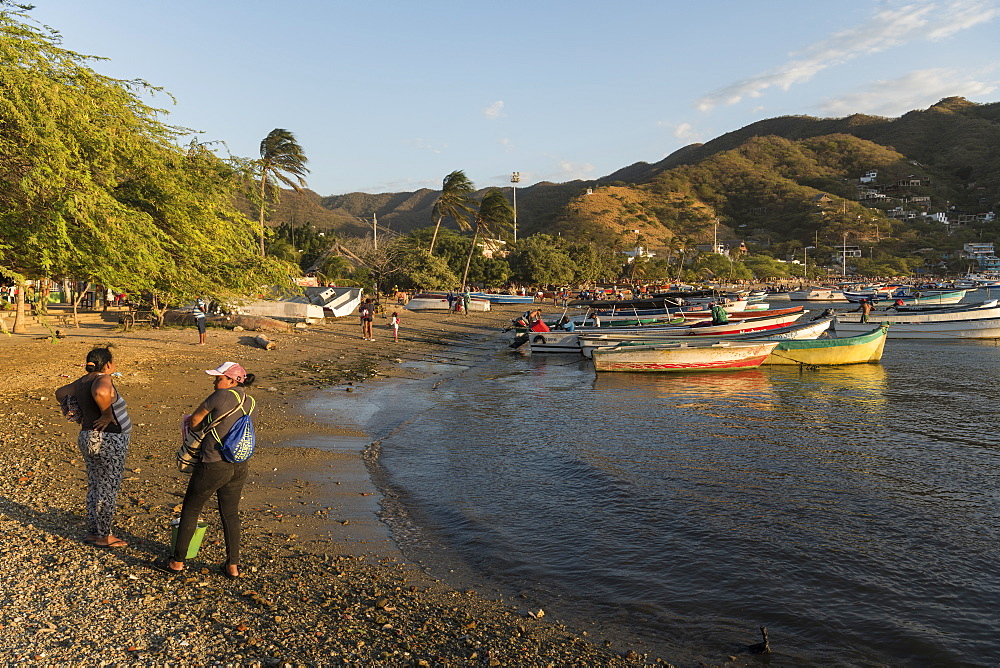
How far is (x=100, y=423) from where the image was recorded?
5.86 metres

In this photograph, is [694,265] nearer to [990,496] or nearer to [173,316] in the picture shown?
[173,316]

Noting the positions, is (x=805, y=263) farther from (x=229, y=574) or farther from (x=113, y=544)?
(x=113, y=544)

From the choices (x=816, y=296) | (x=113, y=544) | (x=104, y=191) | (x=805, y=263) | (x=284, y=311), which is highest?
(x=805, y=263)

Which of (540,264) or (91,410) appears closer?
(91,410)

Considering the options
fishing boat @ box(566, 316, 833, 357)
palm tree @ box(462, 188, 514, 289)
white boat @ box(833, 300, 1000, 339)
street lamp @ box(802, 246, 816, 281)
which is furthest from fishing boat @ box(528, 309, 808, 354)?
street lamp @ box(802, 246, 816, 281)

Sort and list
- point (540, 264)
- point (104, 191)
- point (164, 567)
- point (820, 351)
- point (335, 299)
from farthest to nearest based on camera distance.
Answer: point (540, 264)
point (335, 299)
point (820, 351)
point (104, 191)
point (164, 567)

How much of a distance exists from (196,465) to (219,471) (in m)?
0.20

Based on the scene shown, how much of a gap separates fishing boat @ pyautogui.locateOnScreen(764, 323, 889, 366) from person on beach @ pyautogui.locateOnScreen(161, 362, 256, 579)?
22590mm

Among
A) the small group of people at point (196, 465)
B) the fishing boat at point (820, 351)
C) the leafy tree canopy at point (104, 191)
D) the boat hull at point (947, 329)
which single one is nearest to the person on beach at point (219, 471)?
the small group of people at point (196, 465)

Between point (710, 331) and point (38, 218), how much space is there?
1002 inches

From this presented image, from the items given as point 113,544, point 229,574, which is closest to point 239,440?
point 229,574

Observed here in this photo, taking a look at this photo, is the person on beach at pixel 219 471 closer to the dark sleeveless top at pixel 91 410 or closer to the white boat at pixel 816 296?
the dark sleeveless top at pixel 91 410

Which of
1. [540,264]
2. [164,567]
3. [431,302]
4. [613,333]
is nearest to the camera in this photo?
[164,567]

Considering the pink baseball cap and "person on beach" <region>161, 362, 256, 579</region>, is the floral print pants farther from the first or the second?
the pink baseball cap
